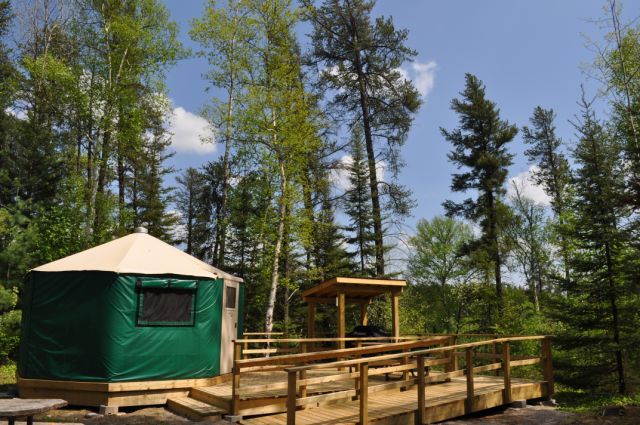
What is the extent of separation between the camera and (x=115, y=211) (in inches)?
683

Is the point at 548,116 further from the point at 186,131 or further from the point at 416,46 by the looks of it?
the point at 186,131

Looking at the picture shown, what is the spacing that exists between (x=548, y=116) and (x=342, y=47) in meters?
12.4

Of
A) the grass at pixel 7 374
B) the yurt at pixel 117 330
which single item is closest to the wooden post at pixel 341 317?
the yurt at pixel 117 330

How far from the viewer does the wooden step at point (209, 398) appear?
22.6 ft

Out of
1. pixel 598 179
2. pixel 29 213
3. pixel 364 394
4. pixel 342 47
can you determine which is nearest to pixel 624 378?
pixel 598 179

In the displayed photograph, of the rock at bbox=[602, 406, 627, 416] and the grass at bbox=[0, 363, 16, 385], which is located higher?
the rock at bbox=[602, 406, 627, 416]

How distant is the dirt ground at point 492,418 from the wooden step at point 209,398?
0.42 meters

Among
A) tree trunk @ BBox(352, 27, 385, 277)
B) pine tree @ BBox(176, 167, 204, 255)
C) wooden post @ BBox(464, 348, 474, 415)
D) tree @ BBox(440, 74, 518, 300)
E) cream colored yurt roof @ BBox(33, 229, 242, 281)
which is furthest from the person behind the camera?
pine tree @ BBox(176, 167, 204, 255)

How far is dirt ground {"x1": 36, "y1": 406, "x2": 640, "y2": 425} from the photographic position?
20.3 feet

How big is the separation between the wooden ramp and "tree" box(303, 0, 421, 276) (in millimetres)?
9939

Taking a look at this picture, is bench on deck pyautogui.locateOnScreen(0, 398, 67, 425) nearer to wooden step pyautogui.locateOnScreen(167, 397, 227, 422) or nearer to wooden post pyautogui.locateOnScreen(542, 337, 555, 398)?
wooden step pyautogui.locateOnScreen(167, 397, 227, 422)

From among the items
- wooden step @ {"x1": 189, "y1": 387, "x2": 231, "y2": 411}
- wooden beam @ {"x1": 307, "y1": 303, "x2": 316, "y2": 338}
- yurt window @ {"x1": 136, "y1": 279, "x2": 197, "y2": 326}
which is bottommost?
wooden step @ {"x1": 189, "y1": 387, "x2": 231, "y2": 411}

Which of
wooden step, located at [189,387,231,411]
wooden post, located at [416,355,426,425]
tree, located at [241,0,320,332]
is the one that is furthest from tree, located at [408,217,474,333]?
wooden post, located at [416,355,426,425]

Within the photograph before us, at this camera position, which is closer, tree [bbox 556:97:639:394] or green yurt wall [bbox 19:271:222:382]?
green yurt wall [bbox 19:271:222:382]
